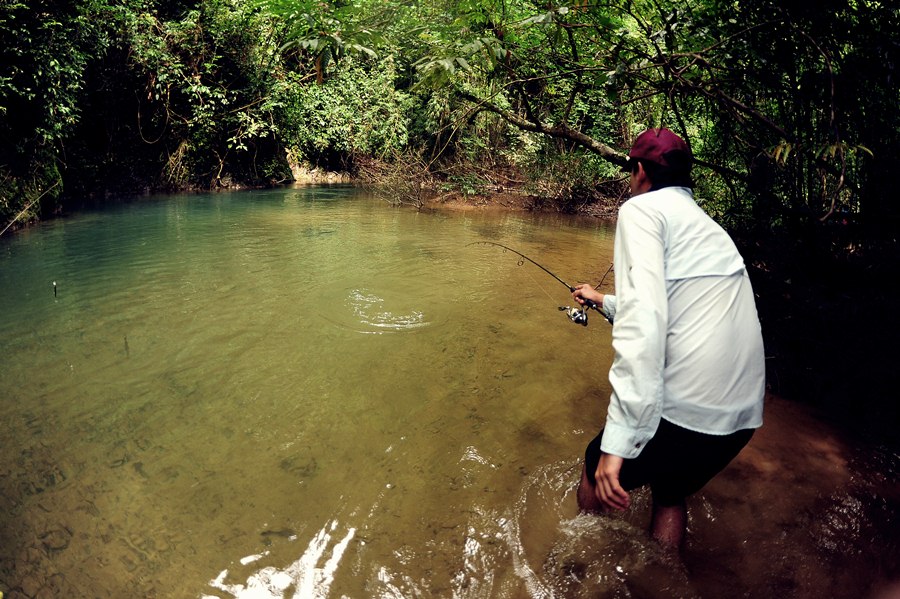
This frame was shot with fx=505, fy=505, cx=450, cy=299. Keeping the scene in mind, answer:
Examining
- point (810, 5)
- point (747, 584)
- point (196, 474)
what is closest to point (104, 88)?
point (196, 474)

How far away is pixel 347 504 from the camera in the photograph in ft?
9.04

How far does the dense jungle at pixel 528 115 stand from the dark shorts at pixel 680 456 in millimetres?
1543

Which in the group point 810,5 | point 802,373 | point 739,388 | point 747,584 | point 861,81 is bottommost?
point 747,584

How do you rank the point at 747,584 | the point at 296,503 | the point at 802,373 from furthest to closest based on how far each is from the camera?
1. the point at 802,373
2. the point at 296,503
3. the point at 747,584

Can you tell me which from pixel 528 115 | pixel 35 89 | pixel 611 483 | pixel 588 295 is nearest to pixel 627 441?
pixel 611 483

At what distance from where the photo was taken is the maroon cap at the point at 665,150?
1.81m

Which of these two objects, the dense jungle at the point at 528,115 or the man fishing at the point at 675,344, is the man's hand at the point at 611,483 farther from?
the dense jungle at the point at 528,115

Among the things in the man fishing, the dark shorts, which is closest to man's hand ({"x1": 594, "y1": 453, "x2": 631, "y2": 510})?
the man fishing

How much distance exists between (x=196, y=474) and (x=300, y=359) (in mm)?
1637

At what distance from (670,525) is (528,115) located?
14.2 feet

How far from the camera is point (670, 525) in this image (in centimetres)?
213

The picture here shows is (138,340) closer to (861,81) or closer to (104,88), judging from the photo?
(861,81)

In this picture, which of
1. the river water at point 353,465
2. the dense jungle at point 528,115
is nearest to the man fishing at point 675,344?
the river water at point 353,465

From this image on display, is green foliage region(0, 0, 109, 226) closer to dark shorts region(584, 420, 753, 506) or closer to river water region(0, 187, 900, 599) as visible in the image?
river water region(0, 187, 900, 599)
